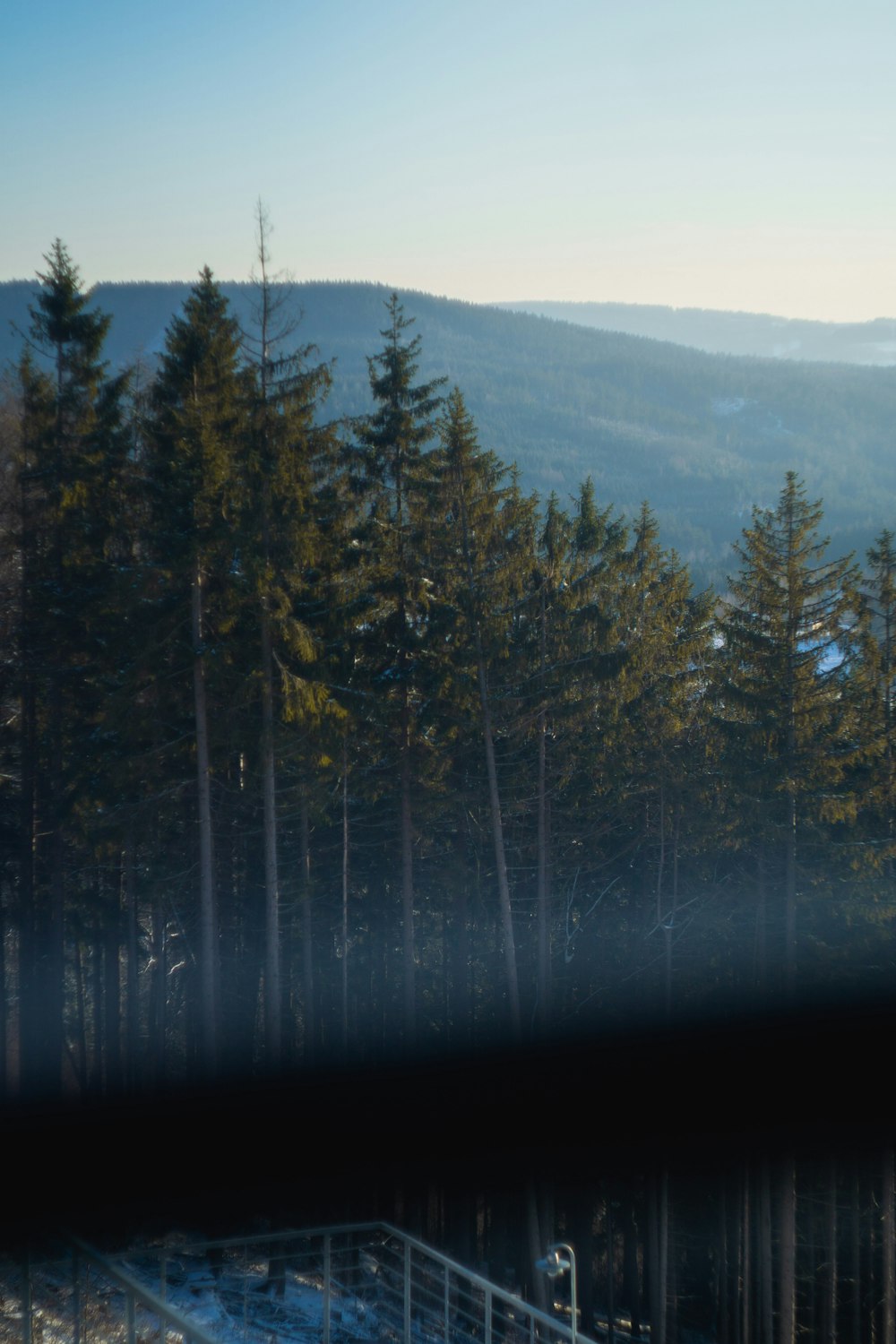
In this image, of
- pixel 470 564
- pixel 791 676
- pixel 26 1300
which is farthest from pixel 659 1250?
pixel 26 1300

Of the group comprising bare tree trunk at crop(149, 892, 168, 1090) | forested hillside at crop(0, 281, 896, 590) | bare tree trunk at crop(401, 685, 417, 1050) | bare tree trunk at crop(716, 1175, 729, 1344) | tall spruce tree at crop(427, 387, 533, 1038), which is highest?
forested hillside at crop(0, 281, 896, 590)

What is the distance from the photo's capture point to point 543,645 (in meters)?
17.1

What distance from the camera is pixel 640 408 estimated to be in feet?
459

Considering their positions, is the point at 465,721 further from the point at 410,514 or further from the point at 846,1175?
the point at 846,1175

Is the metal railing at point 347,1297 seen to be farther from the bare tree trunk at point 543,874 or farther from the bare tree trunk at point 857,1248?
the bare tree trunk at point 543,874

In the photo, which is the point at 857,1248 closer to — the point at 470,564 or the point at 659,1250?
the point at 659,1250

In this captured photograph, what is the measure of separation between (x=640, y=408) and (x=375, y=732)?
131 m

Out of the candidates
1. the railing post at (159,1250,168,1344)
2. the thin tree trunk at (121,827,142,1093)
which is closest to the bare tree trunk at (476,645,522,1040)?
the thin tree trunk at (121,827,142,1093)

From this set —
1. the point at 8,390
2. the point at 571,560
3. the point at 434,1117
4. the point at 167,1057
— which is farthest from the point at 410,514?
the point at 167,1057

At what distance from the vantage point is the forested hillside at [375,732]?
1425 centimetres

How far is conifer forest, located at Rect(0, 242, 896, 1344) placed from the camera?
14.2 meters

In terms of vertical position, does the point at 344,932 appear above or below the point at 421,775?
below

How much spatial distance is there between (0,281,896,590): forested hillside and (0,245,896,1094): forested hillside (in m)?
55.5

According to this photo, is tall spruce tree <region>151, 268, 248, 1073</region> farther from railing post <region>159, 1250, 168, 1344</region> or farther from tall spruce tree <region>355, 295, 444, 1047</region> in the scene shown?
→ railing post <region>159, 1250, 168, 1344</region>
